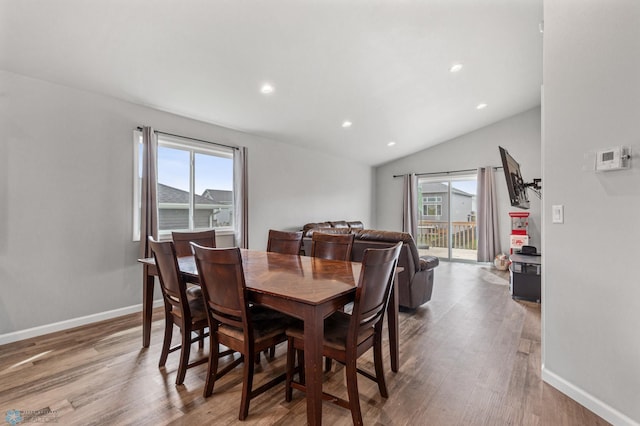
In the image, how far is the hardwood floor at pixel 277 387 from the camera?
162 cm

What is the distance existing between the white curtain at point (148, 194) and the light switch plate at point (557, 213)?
12.4ft

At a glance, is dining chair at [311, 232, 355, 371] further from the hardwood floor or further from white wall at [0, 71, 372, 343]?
white wall at [0, 71, 372, 343]

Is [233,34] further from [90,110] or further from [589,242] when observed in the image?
[589,242]

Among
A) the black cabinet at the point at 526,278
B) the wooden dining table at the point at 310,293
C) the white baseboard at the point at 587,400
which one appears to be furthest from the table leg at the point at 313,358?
the black cabinet at the point at 526,278

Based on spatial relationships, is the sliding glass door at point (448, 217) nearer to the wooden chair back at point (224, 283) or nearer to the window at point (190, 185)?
the window at point (190, 185)

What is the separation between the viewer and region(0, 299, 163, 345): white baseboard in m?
2.56

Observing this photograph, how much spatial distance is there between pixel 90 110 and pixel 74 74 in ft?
1.25

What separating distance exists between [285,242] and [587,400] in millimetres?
2437

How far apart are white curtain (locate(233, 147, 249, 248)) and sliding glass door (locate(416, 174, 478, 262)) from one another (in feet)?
15.9

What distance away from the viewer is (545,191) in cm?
195

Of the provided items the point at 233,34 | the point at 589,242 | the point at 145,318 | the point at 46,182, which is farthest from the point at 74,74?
the point at 589,242

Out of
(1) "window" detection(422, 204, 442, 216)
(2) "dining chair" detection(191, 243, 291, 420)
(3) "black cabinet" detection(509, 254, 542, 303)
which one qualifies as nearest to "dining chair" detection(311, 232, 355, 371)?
(2) "dining chair" detection(191, 243, 291, 420)

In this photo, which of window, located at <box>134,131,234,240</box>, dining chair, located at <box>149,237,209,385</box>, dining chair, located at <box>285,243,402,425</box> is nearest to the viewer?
dining chair, located at <box>285,243,402,425</box>

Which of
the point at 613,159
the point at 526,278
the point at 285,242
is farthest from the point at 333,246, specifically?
the point at 526,278
